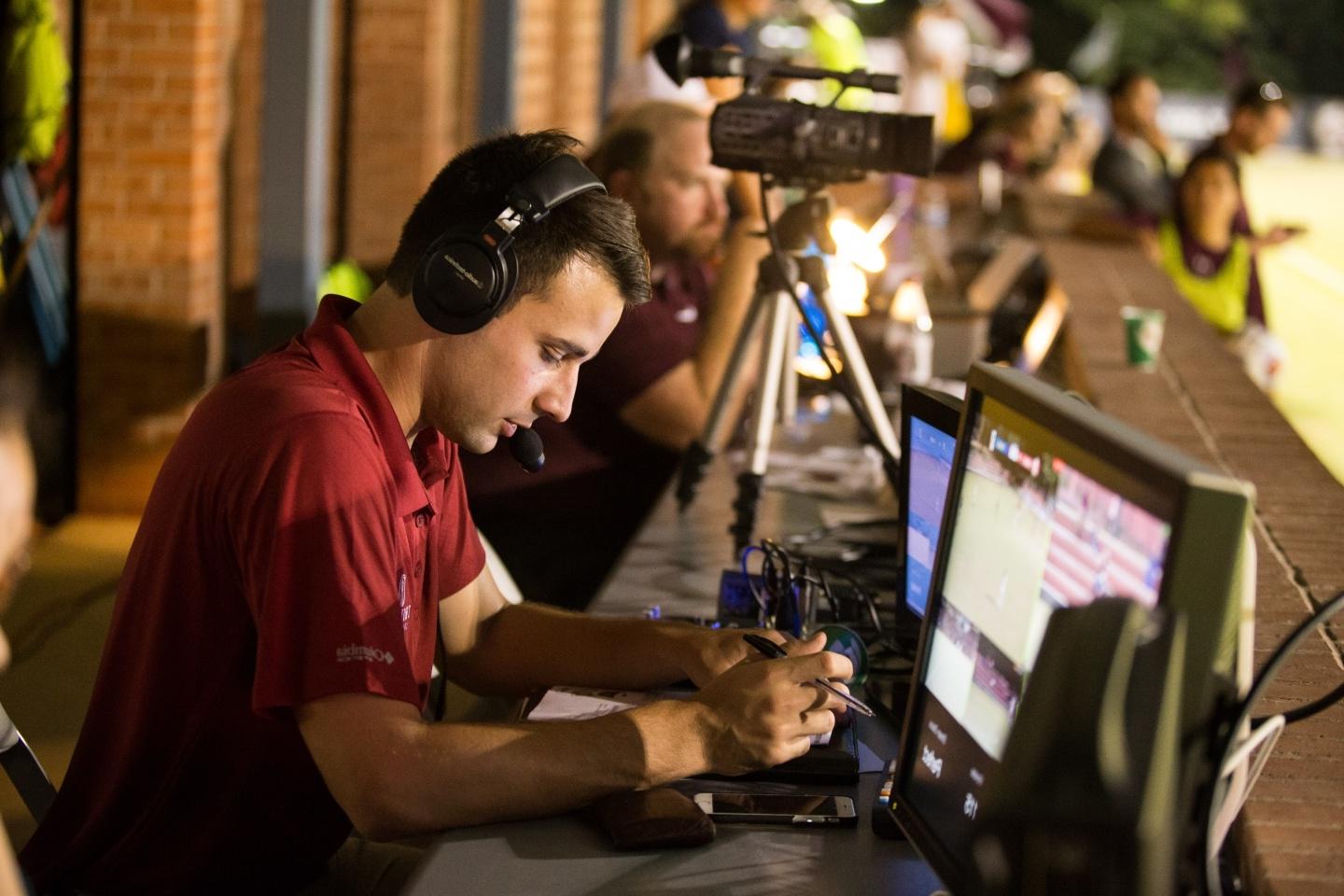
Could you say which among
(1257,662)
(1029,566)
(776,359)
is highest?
(1029,566)

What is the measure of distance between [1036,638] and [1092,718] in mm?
241

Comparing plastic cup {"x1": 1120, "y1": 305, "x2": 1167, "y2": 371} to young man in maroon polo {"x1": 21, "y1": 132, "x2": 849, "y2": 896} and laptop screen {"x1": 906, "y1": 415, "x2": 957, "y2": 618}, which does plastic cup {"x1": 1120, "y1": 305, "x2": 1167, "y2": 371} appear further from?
young man in maroon polo {"x1": 21, "y1": 132, "x2": 849, "y2": 896}

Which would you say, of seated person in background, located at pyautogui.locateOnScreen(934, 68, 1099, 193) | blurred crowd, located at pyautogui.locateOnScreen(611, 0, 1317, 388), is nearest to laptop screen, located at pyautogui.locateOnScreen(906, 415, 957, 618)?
blurred crowd, located at pyautogui.locateOnScreen(611, 0, 1317, 388)

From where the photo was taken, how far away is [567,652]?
2.14m

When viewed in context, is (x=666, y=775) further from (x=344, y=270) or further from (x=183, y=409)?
(x=344, y=270)

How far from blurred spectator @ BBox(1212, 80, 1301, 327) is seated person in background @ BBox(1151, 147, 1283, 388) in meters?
0.15

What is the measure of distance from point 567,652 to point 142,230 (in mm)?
3609

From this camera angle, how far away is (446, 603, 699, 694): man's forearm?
2.08 m

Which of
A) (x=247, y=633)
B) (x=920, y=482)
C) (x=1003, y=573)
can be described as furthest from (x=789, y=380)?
(x=1003, y=573)

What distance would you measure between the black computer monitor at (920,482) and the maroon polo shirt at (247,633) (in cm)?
70

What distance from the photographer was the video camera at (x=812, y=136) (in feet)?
8.91

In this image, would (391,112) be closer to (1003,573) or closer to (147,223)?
(147,223)

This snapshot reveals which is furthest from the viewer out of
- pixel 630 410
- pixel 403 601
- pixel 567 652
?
pixel 630 410

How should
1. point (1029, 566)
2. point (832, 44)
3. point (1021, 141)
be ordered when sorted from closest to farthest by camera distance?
point (1029, 566)
point (1021, 141)
point (832, 44)
